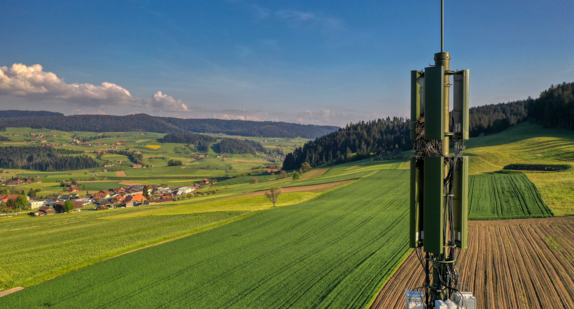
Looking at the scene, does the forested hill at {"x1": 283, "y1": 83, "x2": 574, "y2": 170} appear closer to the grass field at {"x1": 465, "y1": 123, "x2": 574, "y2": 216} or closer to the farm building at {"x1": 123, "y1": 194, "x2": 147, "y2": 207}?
the grass field at {"x1": 465, "y1": 123, "x2": 574, "y2": 216}

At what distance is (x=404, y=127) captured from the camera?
153 metres

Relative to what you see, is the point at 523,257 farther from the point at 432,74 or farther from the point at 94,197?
the point at 94,197

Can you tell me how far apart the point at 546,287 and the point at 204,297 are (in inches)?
712

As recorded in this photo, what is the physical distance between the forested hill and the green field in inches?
2301

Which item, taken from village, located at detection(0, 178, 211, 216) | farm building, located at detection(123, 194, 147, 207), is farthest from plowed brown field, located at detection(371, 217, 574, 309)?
farm building, located at detection(123, 194, 147, 207)

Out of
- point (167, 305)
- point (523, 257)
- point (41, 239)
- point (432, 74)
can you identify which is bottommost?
point (41, 239)

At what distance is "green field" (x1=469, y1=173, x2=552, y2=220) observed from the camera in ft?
93.8

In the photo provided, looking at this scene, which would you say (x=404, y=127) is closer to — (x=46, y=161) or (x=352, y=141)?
(x=352, y=141)

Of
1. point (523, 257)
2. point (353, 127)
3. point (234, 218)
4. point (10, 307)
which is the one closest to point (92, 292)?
point (10, 307)

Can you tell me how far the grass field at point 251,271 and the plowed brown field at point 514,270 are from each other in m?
1.36

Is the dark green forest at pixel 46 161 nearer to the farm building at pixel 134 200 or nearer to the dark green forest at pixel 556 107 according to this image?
the farm building at pixel 134 200

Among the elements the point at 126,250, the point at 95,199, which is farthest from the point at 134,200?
the point at 126,250

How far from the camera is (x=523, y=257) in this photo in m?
18.5

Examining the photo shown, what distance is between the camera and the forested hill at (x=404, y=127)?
83875mm
